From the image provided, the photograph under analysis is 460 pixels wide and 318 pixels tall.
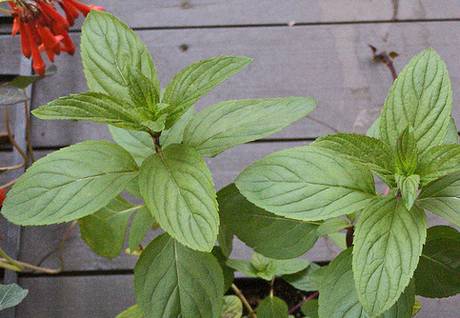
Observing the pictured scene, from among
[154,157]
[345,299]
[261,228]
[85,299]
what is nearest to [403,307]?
[345,299]

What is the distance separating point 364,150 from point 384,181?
42 mm

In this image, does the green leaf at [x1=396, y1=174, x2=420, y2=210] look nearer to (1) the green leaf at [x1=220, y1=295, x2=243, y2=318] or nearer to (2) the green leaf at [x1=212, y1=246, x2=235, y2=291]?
(2) the green leaf at [x1=212, y1=246, x2=235, y2=291]

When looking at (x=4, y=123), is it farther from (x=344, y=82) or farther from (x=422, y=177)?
(x=422, y=177)

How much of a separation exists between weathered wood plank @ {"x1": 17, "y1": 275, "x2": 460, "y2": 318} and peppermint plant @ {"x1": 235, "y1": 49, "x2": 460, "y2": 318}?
42 cm

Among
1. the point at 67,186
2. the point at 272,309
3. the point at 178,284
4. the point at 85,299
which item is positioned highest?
the point at 67,186

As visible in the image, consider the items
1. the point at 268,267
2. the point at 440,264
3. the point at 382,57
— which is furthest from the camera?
the point at 382,57

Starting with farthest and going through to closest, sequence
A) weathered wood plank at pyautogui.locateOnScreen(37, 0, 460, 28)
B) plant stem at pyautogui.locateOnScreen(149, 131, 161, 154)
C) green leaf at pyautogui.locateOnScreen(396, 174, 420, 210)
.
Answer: weathered wood plank at pyautogui.locateOnScreen(37, 0, 460, 28) → plant stem at pyautogui.locateOnScreen(149, 131, 161, 154) → green leaf at pyautogui.locateOnScreen(396, 174, 420, 210)

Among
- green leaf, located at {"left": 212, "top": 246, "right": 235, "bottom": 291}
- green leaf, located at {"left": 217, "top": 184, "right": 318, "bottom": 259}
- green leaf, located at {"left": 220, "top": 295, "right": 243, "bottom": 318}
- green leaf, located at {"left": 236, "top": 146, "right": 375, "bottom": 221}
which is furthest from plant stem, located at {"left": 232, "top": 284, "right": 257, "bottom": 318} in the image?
green leaf, located at {"left": 236, "top": 146, "right": 375, "bottom": 221}

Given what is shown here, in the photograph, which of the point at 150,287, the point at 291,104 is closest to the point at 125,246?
the point at 150,287

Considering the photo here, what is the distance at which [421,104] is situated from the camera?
544mm

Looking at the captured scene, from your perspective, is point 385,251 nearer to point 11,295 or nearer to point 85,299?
point 11,295

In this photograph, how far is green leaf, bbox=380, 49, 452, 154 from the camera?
0.54 meters

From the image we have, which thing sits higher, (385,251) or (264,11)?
(264,11)

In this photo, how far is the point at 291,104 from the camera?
0.60 meters
